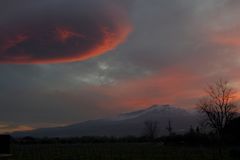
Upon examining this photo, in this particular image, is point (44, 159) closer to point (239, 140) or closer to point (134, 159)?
point (134, 159)

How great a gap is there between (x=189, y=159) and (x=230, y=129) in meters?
43.7

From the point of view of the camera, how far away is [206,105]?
72438 millimetres

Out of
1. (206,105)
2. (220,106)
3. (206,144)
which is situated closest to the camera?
(220,106)

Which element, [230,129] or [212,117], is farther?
[230,129]

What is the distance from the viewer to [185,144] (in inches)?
3957

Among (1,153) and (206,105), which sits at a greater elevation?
(206,105)

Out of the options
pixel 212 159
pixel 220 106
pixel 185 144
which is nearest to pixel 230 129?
pixel 185 144

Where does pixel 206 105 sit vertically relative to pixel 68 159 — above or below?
above

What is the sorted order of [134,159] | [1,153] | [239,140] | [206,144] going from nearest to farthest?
[134,159] → [1,153] → [239,140] → [206,144]

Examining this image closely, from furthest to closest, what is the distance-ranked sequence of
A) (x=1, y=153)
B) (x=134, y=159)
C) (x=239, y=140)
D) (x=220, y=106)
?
(x=239, y=140) < (x=220, y=106) < (x=1, y=153) < (x=134, y=159)

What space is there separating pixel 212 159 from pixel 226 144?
37.3 metres

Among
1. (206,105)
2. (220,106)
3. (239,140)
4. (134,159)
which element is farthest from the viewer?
(239,140)

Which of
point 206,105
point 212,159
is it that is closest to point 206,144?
point 206,105

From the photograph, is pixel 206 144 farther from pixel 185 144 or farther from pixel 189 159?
pixel 189 159
